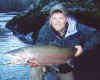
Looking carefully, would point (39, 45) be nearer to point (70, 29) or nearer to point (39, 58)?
A: point (39, 58)

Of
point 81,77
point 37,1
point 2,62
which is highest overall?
point 37,1

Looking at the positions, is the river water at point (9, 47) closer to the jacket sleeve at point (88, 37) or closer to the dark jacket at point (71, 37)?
the dark jacket at point (71, 37)

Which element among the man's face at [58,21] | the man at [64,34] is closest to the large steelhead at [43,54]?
the man at [64,34]

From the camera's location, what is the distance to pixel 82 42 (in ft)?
7.90

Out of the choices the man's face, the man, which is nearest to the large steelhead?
the man

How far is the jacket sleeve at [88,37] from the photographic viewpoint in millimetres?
2402

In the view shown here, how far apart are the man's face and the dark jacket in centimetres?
4

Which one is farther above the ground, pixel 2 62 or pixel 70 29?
pixel 70 29

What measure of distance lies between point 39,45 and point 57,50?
0.18 meters

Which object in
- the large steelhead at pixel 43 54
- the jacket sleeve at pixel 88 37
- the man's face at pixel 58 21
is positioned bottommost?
the large steelhead at pixel 43 54

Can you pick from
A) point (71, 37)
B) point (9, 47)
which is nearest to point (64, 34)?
point (71, 37)

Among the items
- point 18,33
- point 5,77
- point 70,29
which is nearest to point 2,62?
point 5,77

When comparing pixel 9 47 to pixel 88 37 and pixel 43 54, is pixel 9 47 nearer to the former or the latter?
pixel 43 54

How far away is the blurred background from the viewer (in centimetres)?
239
